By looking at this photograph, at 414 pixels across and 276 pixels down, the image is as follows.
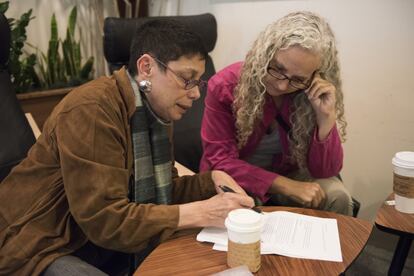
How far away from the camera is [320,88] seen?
4.35 feet

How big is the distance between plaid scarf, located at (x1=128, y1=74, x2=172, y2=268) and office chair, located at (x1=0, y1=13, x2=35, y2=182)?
0.48 m

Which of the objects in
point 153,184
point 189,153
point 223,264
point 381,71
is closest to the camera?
point 223,264

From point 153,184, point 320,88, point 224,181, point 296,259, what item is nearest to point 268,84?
point 320,88

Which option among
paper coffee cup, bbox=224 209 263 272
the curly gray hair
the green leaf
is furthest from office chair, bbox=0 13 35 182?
the green leaf

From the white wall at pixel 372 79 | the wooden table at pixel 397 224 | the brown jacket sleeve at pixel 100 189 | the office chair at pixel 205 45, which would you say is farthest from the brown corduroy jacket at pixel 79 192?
the white wall at pixel 372 79

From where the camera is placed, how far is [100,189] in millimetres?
905

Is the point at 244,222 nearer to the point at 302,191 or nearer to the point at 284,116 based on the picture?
the point at 302,191

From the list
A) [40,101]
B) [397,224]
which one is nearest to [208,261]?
[397,224]

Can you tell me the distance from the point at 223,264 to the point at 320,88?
0.72 metres

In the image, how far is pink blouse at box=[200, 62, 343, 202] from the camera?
1.43 meters

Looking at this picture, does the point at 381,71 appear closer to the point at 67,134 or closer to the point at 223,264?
the point at 223,264

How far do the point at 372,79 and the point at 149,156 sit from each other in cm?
120

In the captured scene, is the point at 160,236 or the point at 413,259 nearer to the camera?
the point at 160,236

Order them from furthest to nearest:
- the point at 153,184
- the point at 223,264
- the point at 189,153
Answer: the point at 189,153 < the point at 153,184 < the point at 223,264
